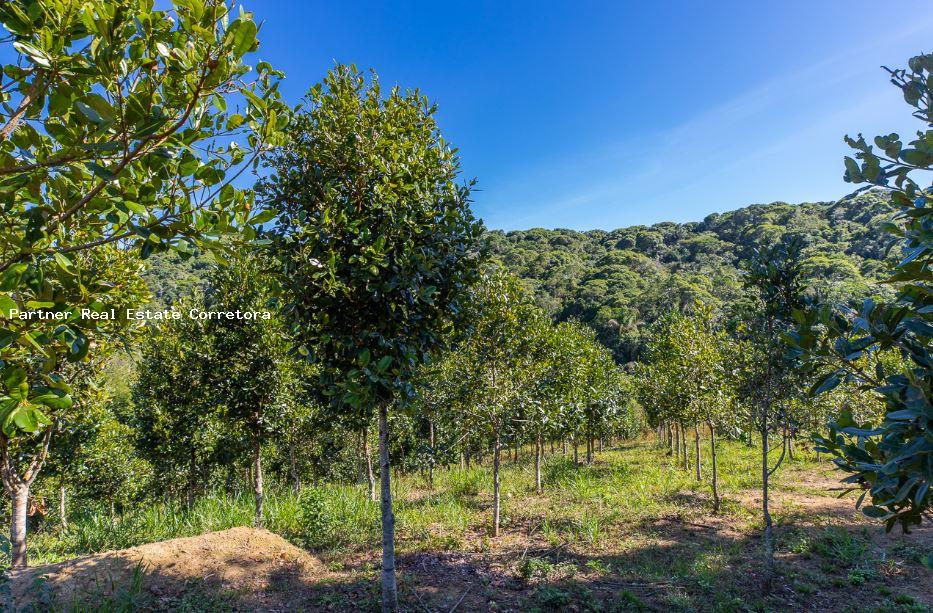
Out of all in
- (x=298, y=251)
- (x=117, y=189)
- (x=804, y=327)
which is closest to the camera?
(x=117, y=189)

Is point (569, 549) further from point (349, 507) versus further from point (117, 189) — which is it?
point (117, 189)

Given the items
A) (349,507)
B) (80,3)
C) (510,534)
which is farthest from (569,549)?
(80,3)

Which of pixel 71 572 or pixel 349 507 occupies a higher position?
pixel 71 572

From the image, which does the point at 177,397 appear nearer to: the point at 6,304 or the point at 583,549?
the point at 583,549

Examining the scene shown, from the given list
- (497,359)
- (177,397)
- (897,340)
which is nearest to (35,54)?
(897,340)

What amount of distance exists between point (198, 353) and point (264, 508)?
12.8 feet

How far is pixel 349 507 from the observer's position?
9.64 metres

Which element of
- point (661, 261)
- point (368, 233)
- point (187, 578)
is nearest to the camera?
point (368, 233)

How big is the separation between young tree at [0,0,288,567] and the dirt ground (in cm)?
511

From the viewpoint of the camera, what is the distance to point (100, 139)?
1.78m

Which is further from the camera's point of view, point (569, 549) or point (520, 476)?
point (520, 476)

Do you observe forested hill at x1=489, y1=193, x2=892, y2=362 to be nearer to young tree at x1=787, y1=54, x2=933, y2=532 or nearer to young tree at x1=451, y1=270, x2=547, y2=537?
young tree at x1=451, y1=270, x2=547, y2=537

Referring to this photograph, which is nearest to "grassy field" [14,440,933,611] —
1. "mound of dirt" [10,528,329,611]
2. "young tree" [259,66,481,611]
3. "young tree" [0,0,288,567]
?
"mound of dirt" [10,528,329,611]

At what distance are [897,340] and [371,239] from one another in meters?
4.34
